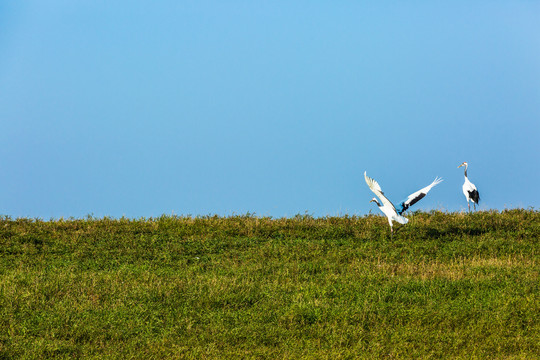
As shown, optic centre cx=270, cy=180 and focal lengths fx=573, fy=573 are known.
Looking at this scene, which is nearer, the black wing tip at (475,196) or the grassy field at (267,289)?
the grassy field at (267,289)

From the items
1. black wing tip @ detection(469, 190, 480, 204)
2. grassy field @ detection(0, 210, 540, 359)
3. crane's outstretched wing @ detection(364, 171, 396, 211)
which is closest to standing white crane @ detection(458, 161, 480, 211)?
black wing tip @ detection(469, 190, 480, 204)

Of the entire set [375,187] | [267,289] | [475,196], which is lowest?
[267,289]

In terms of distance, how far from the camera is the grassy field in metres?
9.42

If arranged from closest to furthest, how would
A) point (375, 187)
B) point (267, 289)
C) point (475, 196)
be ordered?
point (267, 289), point (375, 187), point (475, 196)

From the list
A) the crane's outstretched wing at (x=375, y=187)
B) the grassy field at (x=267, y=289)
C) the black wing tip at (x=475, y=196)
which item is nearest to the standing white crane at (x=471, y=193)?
the black wing tip at (x=475, y=196)

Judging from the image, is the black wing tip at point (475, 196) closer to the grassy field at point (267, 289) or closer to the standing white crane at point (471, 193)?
the standing white crane at point (471, 193)

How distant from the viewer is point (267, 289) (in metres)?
12.2

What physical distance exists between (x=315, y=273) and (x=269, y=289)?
242 cm

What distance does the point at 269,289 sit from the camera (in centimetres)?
1216

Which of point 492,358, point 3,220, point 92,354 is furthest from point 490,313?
point 3,220

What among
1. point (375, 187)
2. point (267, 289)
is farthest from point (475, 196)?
point (267, 289)

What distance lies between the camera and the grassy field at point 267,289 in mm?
9422

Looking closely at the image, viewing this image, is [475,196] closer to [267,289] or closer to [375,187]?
[375,187]

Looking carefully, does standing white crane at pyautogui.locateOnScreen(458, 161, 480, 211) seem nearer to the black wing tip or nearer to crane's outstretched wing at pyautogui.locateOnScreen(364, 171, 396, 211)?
the black wing tip
